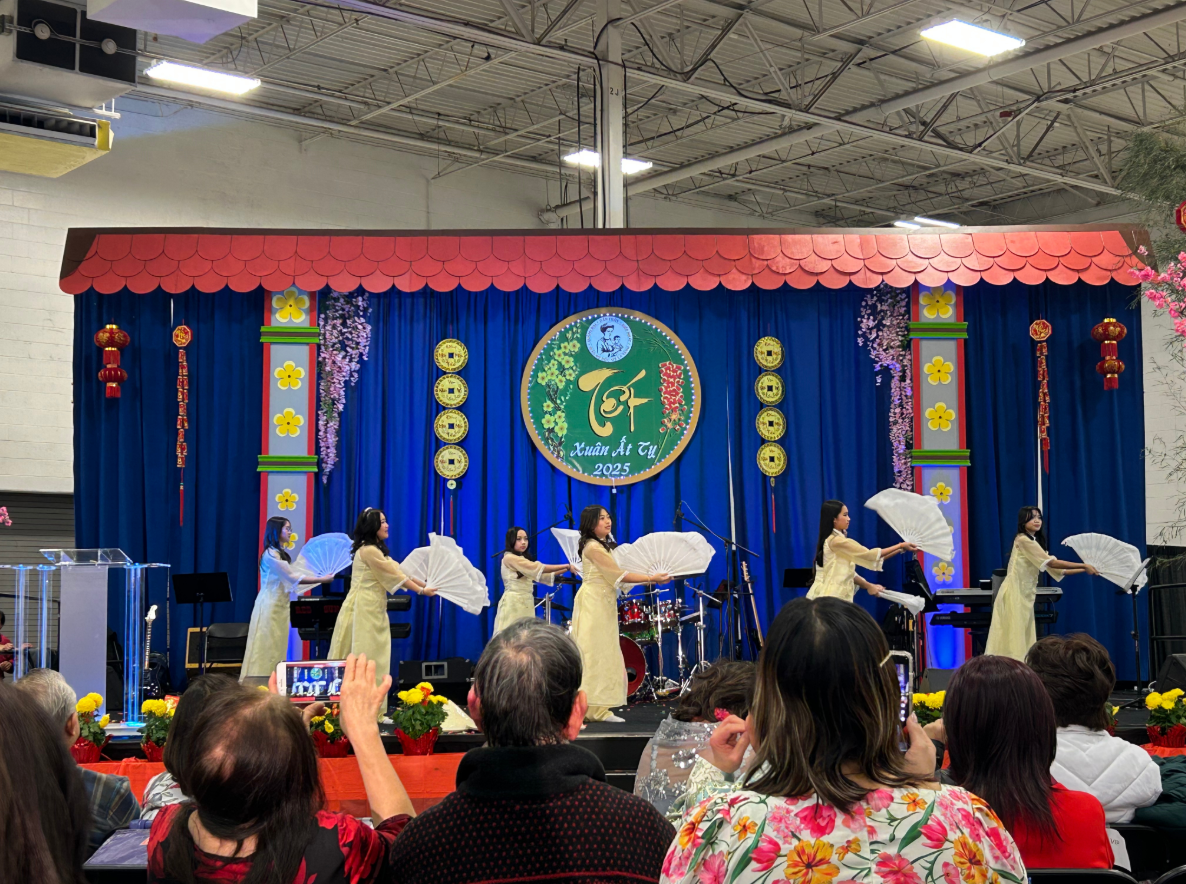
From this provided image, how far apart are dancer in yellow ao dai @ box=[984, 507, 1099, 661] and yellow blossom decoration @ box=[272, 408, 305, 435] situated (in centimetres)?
560

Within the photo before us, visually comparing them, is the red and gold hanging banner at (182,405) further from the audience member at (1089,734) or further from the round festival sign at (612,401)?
the audience member at (1089,734)

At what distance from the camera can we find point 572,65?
520 inches

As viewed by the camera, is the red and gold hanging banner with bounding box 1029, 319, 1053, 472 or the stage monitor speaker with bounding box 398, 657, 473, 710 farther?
the red and gold hanging banner with bounding box 1029, 319, 1053, 472

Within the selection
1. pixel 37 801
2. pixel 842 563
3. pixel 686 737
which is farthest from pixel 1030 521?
pixel 37 801

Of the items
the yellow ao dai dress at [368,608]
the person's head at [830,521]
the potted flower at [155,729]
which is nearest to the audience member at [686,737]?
the potted flower at [155,729]

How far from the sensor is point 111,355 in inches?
375

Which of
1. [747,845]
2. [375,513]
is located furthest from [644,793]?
[375,513]

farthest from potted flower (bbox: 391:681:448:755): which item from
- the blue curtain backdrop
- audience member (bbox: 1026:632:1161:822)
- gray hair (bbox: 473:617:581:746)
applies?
the blue curtain backdrop

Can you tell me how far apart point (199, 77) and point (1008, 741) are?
11452 mm

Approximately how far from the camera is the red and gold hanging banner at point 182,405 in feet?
31.9

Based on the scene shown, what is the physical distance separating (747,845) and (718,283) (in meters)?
8.19

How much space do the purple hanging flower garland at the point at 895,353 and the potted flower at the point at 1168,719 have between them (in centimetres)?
474

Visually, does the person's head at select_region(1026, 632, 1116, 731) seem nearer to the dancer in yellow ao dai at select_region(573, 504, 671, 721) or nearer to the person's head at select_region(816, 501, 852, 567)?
the dancer in yellow ao dai at select_region(573, 504, 671, 721)

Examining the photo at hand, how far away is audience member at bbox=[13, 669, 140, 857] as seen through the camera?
3.09 m
